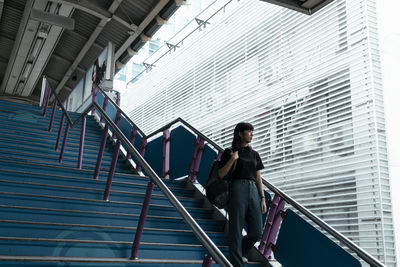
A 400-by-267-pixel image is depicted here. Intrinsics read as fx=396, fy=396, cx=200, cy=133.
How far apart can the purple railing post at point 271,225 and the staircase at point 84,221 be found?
362 millimetres

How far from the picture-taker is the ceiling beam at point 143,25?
9484 millimetres

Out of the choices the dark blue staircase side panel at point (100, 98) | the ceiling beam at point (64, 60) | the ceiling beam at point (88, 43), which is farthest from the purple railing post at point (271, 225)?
the ceiling beam at point (64, 60)

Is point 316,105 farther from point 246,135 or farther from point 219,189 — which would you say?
point 219,189

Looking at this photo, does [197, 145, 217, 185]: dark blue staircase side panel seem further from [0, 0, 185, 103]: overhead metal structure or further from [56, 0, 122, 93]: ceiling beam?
[56, 0, 122, 93]: ceiling beam

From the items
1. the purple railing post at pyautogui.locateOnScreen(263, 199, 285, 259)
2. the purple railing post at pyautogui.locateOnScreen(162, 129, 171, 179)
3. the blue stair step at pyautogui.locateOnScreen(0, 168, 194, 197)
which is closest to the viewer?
the purple railing post at pyautogui.locateOnScreen(263, 199, 285, 259)

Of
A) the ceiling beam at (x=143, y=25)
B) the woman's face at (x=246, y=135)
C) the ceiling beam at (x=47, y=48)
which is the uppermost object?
the ceiling beam at (x=143, y=25)

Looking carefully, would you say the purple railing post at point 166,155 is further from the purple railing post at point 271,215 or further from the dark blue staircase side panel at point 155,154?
the purple railing post at point 271,215

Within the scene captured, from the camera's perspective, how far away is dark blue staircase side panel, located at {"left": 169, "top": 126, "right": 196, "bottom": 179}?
5.32 m

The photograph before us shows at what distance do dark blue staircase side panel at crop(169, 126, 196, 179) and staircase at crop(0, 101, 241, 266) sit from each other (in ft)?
1.34

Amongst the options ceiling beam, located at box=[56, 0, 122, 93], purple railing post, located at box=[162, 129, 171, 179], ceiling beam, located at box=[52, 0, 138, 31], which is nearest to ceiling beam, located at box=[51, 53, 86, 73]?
ceiling beam, located at box=[56, 0, 122, 93]

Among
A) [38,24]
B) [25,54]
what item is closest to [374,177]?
[38,24]

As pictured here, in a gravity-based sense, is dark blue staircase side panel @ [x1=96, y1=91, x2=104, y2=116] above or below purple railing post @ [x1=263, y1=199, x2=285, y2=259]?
above

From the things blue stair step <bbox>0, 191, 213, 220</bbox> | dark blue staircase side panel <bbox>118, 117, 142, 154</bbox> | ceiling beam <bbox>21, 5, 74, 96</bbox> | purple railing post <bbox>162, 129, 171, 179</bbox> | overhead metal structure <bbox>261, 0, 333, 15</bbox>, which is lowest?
blue stair step <bbox>0, 191, 213, 220</bbox>

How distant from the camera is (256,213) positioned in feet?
9.93
